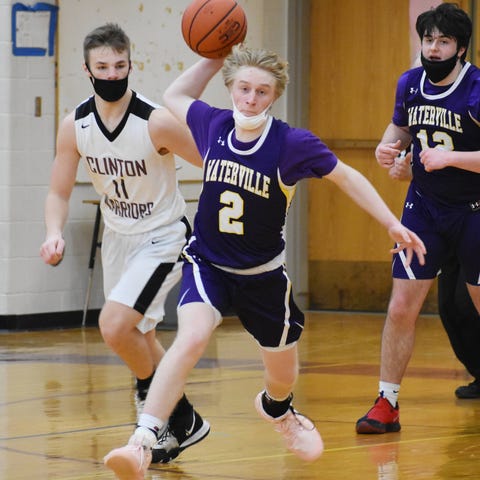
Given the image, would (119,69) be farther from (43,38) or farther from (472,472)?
(43,38)

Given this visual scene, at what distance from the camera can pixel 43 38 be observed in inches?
378

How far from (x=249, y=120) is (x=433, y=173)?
136 cm

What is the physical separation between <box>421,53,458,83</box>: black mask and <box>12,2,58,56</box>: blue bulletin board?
4550 millimetres

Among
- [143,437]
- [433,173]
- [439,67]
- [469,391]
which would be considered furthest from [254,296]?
[469,391]

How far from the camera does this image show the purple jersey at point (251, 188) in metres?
4.64

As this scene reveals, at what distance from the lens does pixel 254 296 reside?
4.75 metres

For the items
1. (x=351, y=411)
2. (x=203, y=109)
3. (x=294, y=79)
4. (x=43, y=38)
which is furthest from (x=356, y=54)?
(x=203, y=109)

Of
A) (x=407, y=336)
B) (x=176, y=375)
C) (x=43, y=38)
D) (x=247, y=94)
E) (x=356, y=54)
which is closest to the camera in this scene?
(x=176, y=375)

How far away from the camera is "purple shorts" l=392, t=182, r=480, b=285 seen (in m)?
5.70

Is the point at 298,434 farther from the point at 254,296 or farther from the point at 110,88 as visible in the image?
the point at 110,88

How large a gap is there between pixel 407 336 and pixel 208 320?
157cm

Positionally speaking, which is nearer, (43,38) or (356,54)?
(43,38)

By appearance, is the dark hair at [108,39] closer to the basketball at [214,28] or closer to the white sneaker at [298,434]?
the basketball at [214,28]

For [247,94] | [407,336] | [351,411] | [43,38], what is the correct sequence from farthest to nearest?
1. [43,38]
2. [351,411]
3. [407,336]
4. [247,94]
